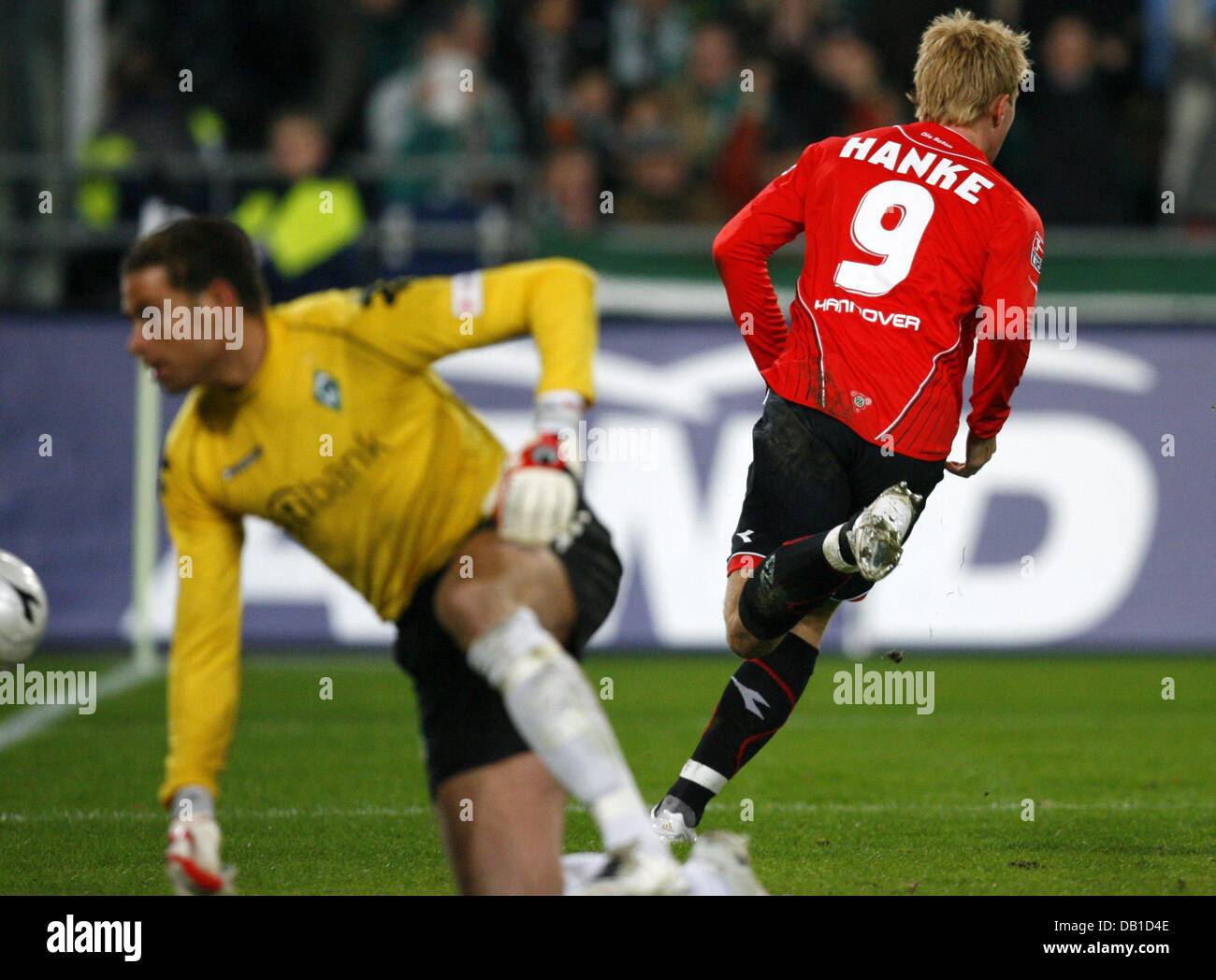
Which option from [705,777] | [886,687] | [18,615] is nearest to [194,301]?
[18,615]

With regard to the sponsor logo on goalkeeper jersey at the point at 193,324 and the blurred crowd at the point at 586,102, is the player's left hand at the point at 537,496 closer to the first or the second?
the sponsor logo on goalkeeper jersey at the point at 193,324

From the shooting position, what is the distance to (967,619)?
1031cm

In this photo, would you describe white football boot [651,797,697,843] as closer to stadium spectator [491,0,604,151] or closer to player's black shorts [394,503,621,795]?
player's black shorts [394,503,621,795]

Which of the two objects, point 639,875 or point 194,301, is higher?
point 194,301

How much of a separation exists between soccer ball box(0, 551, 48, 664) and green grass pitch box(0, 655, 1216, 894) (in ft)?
2.12

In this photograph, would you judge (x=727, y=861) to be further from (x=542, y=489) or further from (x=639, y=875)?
(x=542, y=489)

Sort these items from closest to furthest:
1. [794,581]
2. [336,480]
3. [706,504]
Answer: [336,480], [794,581], [706,504]

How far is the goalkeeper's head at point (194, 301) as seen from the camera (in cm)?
436

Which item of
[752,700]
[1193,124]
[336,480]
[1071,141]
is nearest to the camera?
[336,480]

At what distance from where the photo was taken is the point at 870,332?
5402 millimetres

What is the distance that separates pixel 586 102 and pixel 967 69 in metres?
7.54

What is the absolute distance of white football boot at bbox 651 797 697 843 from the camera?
5.52 m

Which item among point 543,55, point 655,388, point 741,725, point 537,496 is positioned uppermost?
point 543,55

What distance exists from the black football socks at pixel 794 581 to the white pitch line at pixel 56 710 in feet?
13.1
